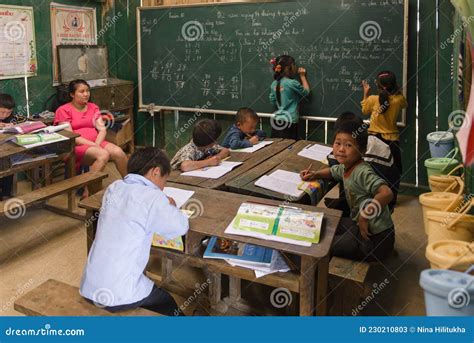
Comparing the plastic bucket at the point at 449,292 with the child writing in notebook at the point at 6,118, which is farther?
the child writing in notebook at the point at 6,118

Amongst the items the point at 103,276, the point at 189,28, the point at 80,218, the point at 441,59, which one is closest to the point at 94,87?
the point at 189,28

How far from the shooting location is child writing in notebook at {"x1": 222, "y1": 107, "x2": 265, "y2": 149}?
3635 mm

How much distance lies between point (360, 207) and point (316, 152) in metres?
0.97

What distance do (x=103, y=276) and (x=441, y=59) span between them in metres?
3.57

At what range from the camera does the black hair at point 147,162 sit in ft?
6.57

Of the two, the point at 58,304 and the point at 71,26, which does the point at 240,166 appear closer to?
the point at 58,304

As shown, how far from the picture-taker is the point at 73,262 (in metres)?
3.23

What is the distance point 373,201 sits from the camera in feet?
7.73

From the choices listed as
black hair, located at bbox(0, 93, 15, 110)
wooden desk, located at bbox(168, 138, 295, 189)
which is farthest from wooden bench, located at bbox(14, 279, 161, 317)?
black hair, located at bbox(0, 93, 15, 110)

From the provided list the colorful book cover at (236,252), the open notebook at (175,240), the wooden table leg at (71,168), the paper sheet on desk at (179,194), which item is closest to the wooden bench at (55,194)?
the wooden table leg at (71,168)

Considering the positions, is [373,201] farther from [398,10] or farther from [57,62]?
[57,62]

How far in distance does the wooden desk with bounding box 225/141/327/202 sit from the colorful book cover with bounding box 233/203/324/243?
0.37 metres

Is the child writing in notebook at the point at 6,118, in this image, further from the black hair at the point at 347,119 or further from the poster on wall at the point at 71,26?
the black hair at the point at 347,119

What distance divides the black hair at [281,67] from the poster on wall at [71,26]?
99.8 inches
